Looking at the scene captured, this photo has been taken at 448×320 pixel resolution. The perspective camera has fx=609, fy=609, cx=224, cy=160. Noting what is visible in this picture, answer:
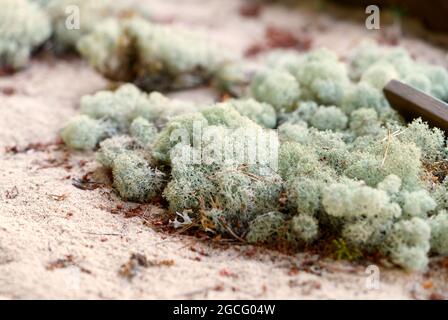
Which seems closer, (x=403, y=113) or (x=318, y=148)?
(x=318, y=148)

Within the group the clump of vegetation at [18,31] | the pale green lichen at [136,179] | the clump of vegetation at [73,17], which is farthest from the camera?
the clump of vegetation at [73,17]

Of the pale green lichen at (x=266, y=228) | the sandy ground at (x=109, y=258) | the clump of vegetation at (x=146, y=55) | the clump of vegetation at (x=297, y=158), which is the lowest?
the sandy ground at (x=109, y=258)

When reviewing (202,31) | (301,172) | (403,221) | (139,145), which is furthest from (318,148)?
(202,31)

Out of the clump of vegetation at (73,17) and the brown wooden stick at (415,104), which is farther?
the clump of vegetation at (73,17)

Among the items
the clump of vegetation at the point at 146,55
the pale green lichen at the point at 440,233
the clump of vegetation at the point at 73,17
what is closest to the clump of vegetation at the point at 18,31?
the clump of vegetation at the point at 73,17

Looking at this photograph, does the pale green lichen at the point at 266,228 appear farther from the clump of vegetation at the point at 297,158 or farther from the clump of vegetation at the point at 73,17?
the clump of vegetation at the point at 73,17

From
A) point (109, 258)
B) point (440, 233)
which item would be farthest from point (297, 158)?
point (109, 258)

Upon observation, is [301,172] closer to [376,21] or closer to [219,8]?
[376,21]
